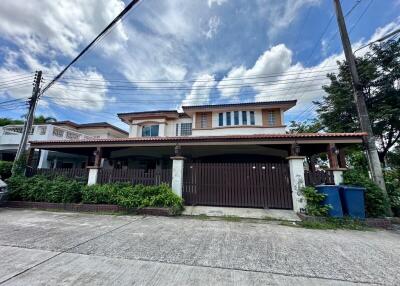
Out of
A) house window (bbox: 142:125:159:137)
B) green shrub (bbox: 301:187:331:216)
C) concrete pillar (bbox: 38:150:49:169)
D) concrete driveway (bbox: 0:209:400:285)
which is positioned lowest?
concrete driveway (bbox: 0:209:400:285)

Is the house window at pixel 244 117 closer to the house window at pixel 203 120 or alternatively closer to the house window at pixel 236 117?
the house window at pixel 236 117

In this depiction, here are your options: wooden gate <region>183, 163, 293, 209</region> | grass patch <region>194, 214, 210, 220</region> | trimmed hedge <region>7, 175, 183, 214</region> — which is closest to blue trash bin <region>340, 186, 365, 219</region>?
wooden gate <region>183, 163, 293, 209</region>

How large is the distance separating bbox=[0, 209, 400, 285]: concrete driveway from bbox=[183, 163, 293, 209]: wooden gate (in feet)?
6.40

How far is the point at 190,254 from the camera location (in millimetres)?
3471

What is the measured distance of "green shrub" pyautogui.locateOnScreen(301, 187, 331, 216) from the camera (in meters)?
5.87

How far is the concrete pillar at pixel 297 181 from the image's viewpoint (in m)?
6.54

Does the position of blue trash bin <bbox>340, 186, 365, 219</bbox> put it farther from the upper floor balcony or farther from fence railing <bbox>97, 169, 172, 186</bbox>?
the upper floor balcony

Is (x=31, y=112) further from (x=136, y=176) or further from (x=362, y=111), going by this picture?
(x=362, y=111)

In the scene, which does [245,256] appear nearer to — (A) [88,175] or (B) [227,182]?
(B) [227,182]

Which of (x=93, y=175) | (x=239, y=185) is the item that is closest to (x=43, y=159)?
(x=93, y=175)

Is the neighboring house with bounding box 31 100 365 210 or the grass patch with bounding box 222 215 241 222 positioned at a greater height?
the neighboring house with bounding box 31 100 365 210

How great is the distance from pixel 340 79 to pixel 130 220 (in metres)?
15.6

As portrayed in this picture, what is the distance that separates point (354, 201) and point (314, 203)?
43.2 inches

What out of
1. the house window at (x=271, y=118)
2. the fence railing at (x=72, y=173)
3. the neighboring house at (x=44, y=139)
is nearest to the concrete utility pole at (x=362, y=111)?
the house window at (x=271, y=118)
